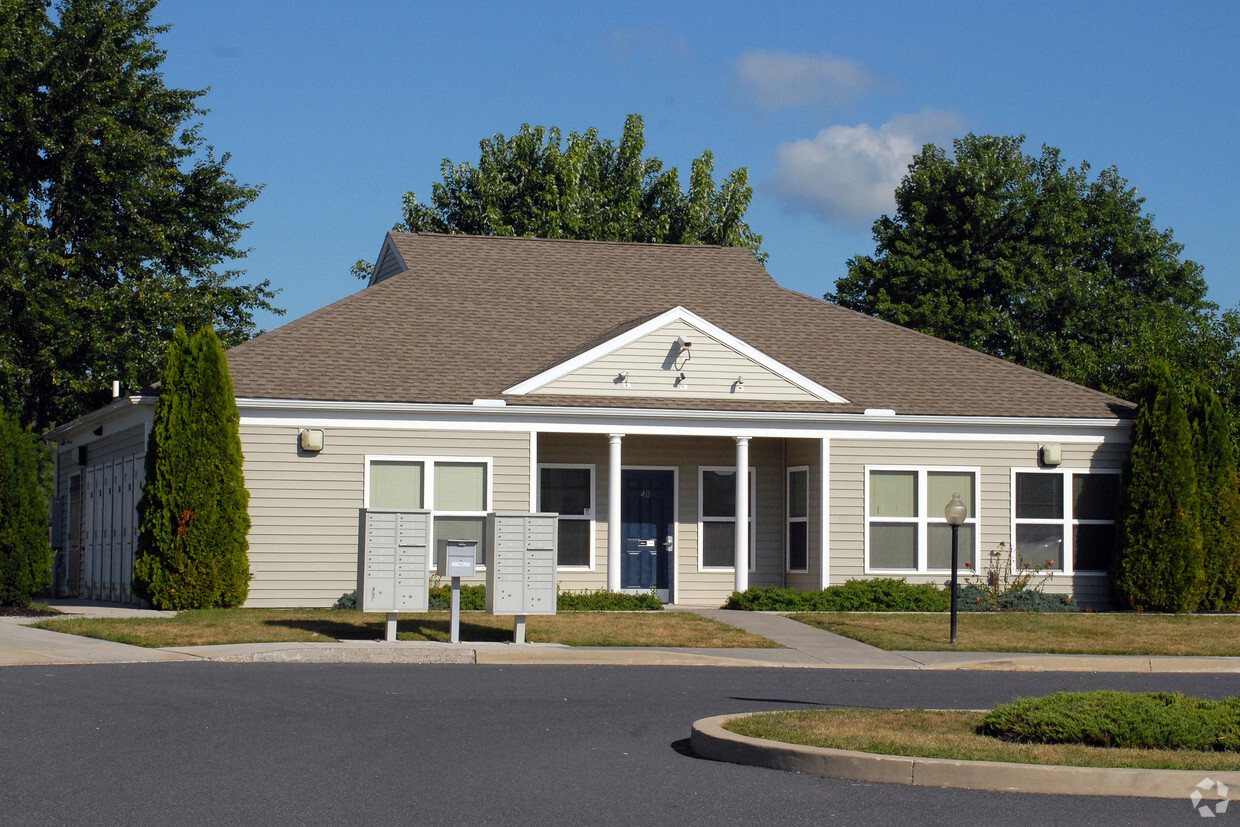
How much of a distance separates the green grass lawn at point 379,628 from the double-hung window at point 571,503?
3.71 meters

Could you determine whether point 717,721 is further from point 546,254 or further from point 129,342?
point 129,342

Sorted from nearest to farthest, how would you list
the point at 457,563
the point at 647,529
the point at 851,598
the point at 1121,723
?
A: the point at 1121,723, the point at 457,563, the point at 851,598, the point at 647,529

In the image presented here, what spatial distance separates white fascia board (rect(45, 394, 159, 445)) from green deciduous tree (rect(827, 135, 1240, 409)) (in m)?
27.3

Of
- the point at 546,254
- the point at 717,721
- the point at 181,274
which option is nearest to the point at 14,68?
the point at 181,274

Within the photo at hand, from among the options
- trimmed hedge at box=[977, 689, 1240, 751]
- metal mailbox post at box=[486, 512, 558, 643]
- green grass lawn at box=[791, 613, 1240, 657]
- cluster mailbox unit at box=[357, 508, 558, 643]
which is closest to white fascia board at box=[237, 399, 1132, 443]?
green grass lawn at box=[791, 613, 1240, 657]

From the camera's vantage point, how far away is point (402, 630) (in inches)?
705

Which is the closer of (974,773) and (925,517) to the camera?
(974,773)

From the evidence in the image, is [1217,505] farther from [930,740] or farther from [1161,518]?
[930,740]

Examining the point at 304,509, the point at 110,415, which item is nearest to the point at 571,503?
the point at 304,509

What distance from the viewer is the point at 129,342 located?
33156 mm

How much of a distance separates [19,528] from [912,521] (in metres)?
14.1

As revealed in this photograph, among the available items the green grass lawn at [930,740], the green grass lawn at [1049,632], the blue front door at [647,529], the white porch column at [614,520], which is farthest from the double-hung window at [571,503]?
the green grass lawn at [930,740]

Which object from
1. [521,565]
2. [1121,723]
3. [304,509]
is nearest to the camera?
[1121,723]

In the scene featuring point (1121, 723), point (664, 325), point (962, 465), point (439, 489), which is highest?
point (664, 325)
